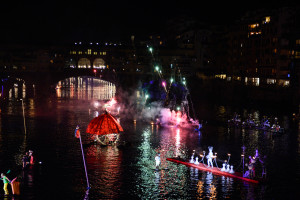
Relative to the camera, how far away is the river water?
29.2 meters

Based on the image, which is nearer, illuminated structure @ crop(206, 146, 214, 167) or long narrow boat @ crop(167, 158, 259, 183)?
long narrow boat @ crop(167, 158, 259, 183)

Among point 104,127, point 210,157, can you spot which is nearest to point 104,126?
point 104,127

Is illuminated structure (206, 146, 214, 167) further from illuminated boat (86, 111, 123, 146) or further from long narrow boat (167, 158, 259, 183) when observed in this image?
illuminated boat (86, 111, 123, 146)

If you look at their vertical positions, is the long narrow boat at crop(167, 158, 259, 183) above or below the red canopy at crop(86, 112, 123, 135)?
below

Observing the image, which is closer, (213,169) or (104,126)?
(213,169)

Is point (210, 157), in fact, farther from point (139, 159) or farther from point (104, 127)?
point (104, 127)

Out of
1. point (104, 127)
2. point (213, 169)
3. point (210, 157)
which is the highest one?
point (104, 127)

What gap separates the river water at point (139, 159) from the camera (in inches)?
1150

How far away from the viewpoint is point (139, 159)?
37781 millimetres

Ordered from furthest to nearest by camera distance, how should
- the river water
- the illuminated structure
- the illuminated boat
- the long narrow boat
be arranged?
the illuminated boat → the illuminated structure → the long narrow boat → the river water

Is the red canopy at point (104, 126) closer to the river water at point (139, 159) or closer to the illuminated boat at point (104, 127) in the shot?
the illuminated boat at point (104, 127)

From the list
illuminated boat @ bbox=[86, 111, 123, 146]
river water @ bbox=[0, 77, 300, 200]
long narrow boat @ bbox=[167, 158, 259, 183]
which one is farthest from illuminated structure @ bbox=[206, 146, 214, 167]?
illuminated boat @ bbox=[86, 111, 123, 146]

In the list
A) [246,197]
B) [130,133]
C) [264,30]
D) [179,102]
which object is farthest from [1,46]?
[246,197]

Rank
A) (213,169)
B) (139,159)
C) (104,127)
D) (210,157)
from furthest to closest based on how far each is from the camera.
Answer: (104,127) → (139,159) → (210,157) → (213,169)
